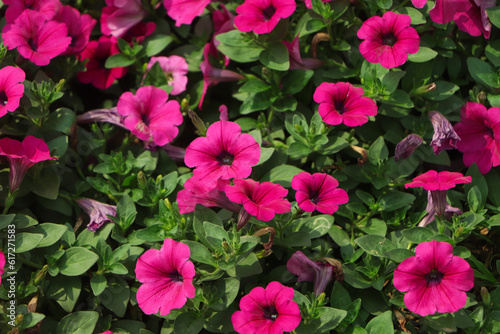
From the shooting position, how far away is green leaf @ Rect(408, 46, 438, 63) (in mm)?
2391

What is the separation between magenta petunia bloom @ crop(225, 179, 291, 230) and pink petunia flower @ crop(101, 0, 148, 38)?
1251 millimetres

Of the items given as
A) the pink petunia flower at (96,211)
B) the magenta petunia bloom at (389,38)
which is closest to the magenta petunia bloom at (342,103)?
the magenta petunia bloom at (389,38)

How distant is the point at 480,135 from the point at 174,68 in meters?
1.42

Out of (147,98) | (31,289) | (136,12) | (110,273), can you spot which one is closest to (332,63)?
(147,98)

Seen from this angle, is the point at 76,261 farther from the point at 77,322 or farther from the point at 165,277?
the point at 165,277

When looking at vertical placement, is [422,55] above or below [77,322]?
above

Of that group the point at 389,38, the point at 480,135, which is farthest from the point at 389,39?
the point at 480,135

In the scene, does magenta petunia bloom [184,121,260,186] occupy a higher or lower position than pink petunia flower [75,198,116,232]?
higher

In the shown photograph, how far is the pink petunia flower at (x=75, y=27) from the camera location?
8.76 ft

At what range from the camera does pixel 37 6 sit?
262 centimetres

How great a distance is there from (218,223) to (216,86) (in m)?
0.93

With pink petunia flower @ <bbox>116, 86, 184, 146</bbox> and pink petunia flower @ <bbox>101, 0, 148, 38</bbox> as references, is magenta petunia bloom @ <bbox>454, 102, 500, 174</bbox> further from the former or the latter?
pink petunia flower @ <bbox>101, 0, 148, 38</bbox>

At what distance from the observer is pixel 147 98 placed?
2465 mm

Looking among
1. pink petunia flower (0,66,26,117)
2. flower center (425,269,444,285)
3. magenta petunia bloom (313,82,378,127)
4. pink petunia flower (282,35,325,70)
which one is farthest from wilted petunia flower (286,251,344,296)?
pink petunia flower (0,66,26,117)
